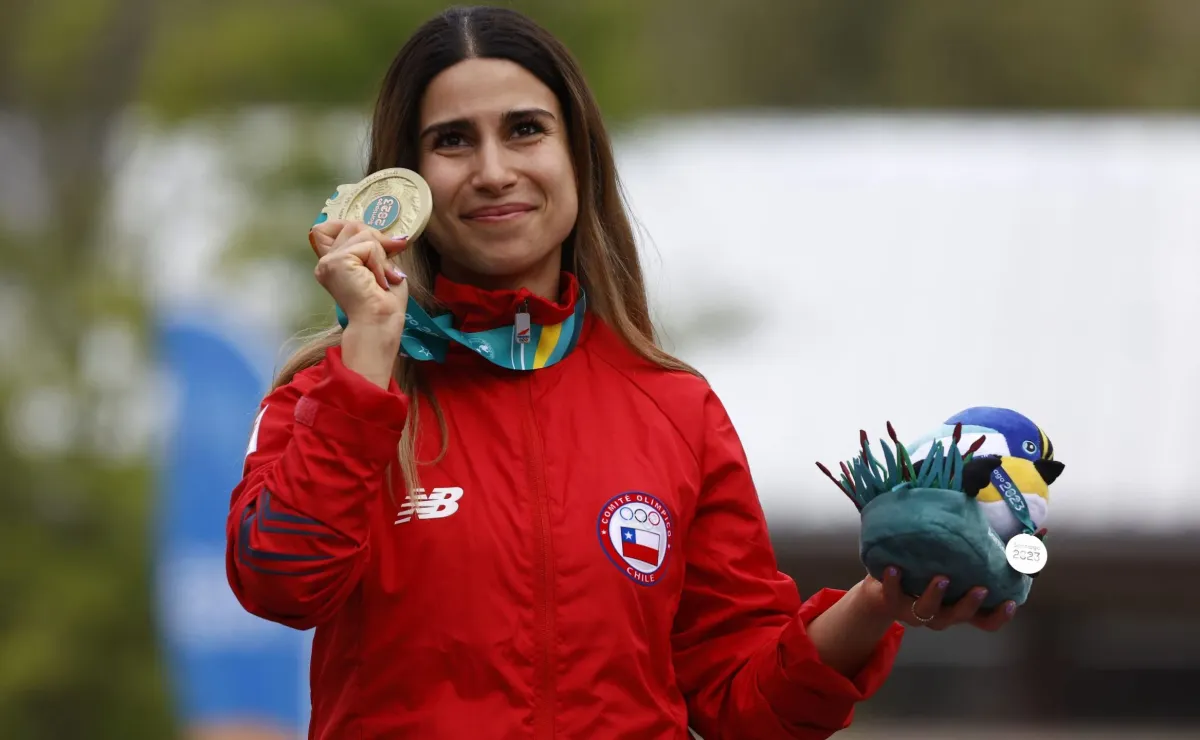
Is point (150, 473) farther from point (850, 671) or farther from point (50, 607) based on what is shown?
point (850, 671)

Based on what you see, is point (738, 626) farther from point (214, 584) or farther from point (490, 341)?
point (214, 584)

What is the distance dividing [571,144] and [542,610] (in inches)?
29.6

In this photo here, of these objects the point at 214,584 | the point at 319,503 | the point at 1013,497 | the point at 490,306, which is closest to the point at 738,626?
the point at 1013,497

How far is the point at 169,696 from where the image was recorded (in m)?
10.4

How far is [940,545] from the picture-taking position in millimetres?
2258

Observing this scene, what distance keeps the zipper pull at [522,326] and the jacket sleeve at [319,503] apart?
32 centimetres

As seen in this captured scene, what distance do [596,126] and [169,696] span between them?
27.6 ft

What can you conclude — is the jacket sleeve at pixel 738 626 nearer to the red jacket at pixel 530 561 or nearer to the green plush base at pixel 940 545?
the red jacket at pixel 530 561

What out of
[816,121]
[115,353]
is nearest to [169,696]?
[115,353]

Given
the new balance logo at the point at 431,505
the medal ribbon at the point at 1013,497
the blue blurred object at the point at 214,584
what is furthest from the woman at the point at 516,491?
the blue blurred object at the point at 214,584

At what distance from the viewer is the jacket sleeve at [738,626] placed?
2.49 meters

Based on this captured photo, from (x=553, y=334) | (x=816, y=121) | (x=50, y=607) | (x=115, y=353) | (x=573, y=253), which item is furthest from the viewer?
(x=816, y=121)

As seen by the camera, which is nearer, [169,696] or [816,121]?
[169,696]

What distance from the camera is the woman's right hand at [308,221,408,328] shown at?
7.47 ft
